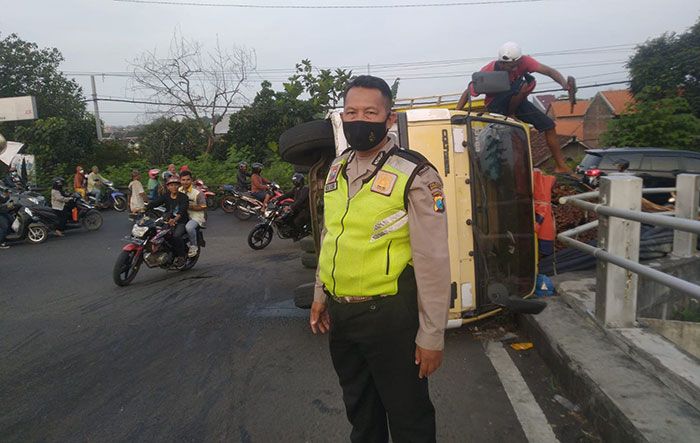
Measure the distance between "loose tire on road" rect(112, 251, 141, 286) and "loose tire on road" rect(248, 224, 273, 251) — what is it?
2.73m

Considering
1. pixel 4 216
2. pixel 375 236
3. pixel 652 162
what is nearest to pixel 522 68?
pixel 375 236

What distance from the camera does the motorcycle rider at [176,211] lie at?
7.67 meters

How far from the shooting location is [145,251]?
743 centimetres

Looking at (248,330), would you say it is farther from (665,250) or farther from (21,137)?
(21,137)

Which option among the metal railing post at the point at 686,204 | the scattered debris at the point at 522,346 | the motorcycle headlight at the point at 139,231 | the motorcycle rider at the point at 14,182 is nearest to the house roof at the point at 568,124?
the motorcycle rider at the point at 14,182

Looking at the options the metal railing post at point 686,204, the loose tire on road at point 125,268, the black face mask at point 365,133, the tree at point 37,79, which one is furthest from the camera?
the tree at point 37,79

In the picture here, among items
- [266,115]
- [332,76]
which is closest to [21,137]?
[266,115]

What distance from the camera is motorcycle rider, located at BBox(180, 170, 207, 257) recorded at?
7918 mm

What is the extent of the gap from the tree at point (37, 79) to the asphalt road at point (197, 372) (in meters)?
26.0

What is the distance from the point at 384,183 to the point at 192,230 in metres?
6.48

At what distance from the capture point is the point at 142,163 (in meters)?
21.2

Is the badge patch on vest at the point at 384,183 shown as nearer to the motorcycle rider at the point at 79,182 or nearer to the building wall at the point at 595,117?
the motorcycle rider at the point at 79,182

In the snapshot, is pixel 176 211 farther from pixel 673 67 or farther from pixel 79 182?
pixel 673 67

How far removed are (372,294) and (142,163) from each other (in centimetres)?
2138
